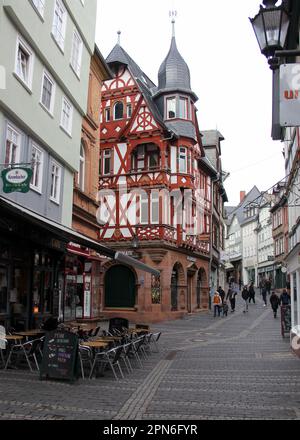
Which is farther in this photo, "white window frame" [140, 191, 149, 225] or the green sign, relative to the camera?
"white window frame" [140, 191, 149, 225]

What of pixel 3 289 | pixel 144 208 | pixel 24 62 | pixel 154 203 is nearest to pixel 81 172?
pixel 24 62

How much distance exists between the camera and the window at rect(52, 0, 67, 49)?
15.8 meters

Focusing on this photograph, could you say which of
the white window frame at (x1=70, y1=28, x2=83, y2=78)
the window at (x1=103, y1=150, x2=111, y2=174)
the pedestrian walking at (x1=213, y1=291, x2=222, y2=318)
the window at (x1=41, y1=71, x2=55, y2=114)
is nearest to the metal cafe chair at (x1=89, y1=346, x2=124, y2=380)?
the window at (x1=41, y1=71, x2=55, y2=114)

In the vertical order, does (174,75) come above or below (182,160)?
above

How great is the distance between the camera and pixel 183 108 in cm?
2997

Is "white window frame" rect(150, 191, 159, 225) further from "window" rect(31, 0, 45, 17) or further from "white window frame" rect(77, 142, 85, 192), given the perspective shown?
"window" rect(31, 0, 45, 17)

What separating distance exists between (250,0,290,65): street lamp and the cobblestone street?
4.95m

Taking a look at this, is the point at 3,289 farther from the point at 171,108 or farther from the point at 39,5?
the point at 171,108

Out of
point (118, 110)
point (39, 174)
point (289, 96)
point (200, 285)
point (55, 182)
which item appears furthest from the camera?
point (200, 285)

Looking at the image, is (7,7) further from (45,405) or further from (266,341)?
(266,341)

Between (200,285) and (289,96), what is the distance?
29.7m

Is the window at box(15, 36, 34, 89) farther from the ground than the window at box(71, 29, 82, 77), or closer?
closer

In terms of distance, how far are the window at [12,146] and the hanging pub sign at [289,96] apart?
8.82 m
